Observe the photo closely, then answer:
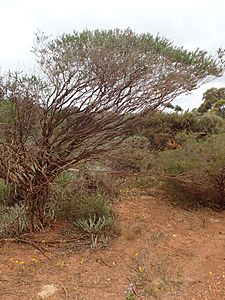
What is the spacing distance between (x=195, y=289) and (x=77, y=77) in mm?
3031

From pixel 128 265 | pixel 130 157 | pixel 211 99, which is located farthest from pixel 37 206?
pixel 211 99

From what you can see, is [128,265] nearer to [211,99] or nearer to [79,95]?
[79,95]

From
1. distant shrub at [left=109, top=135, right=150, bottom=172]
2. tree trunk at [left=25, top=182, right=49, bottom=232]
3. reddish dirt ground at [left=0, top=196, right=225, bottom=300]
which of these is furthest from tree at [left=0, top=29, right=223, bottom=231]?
reddish dirt ground at [left=0, top=196, right=225, bottom=300]

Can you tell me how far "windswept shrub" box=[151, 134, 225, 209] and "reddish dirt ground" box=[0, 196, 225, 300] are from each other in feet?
2.85

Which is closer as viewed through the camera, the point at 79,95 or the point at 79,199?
the point at 79,95

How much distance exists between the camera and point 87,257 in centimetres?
387

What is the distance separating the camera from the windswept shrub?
5.39 m

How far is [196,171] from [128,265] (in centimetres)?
236

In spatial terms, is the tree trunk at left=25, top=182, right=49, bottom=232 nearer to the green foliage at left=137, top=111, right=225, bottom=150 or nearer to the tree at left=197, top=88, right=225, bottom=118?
the green foliage at left=137, top=111, right=225, bottom=150

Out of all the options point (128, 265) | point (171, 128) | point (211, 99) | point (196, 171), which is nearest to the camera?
point (128, 265)

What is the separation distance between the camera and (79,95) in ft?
14.4

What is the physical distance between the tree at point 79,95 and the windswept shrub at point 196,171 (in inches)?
54.2

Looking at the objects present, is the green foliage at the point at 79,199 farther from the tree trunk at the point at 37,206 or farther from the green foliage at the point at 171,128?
the green foliage at the point at 171,128

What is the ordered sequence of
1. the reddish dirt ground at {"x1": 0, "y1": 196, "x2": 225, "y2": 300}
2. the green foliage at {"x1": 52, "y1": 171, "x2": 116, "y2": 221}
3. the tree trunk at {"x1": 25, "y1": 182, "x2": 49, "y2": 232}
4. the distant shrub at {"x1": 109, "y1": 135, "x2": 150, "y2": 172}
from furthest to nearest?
the distant shrub at {"x1": 109, "y1": 135, "x2": 150, "y2": 172} < the green foliage at {"x1": 52, "y1": 171, "x2": 116, "y2": 221} < the tree trunk at {"x1": 25, "y1": 182, "x2": 49, "y2": 232} < the reddish dirt ground at {"x1": 0, "y1": 196, "x2": 225, "y2": 300}
